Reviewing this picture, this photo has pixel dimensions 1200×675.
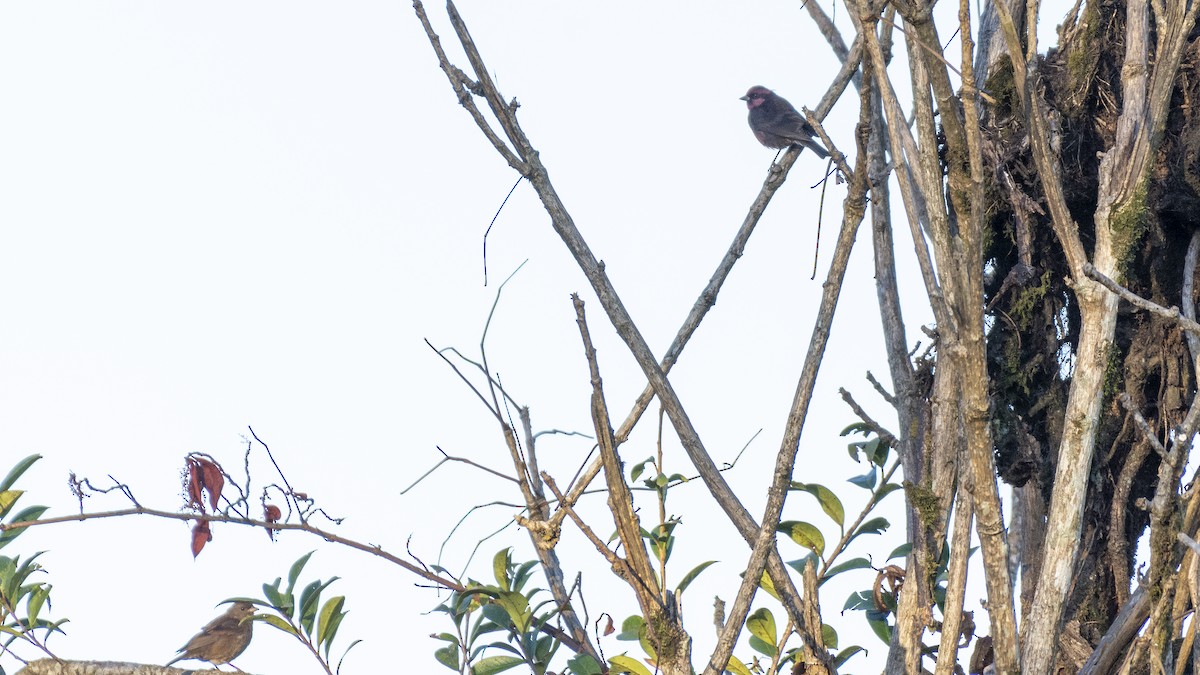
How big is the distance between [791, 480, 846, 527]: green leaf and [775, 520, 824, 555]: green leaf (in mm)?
78

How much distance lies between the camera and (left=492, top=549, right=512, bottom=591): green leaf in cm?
317

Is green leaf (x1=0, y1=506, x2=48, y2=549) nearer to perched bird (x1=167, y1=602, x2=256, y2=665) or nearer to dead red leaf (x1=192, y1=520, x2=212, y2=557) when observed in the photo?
dead red leaf (x1=192, y1=520, x2=212, y2=557)

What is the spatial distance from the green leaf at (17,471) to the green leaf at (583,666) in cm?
165

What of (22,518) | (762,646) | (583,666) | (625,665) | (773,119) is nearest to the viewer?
(583,666)

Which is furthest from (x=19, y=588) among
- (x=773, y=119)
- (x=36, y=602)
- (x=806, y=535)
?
(x=773, y=119)

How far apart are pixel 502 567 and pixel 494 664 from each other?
25cm

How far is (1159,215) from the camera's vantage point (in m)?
3.62

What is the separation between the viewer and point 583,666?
2883 millimetres

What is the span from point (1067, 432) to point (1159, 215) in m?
1.18

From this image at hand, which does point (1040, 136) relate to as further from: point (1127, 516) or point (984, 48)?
point (984, 48)

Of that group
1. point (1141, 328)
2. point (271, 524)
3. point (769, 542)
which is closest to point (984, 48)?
point (1141, 328)

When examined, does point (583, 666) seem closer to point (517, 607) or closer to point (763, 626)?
point (517, 607)

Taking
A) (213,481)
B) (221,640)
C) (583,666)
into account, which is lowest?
(583,666)

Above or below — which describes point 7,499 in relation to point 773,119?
below
